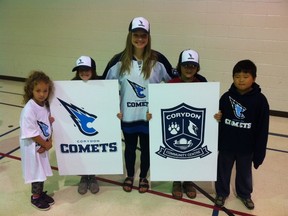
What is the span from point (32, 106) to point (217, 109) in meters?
1.34

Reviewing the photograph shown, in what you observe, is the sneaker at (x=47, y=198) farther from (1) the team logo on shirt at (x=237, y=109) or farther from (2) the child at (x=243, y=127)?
(1) the team logo on shirt at (x=237, y=109)

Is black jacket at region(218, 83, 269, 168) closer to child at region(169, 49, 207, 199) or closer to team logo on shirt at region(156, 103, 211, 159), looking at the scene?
team logo on shirt at region(156, 103, 211, 159)

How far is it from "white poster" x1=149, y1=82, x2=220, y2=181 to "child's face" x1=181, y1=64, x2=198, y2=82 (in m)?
0.12

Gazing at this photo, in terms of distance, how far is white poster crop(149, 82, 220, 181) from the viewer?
211cm

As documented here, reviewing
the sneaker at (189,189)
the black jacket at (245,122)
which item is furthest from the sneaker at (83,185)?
the black jacket at (245,122)

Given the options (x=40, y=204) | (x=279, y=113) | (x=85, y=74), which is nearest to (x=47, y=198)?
(x=40, y=204)

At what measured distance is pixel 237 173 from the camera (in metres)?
2.28

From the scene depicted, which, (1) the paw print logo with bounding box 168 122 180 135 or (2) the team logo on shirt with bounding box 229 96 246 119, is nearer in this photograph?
(2) the team logo on shirt with bounding box 229 96 246 119

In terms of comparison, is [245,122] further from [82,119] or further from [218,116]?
[82,119]

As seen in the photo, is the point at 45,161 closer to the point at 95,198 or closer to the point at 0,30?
the point at 95,198

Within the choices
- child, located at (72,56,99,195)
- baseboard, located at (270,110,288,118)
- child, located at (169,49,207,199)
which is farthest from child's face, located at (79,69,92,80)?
baseboard, located at (270,110,288,118)

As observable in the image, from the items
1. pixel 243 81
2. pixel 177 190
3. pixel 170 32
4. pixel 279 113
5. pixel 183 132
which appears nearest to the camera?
pixel 243 81

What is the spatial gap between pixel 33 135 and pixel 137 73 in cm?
88

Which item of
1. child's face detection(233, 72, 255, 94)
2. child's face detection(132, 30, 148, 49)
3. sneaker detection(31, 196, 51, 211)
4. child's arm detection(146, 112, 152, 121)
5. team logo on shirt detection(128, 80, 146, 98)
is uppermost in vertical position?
child's face detection(132, 30, 148, 49)
